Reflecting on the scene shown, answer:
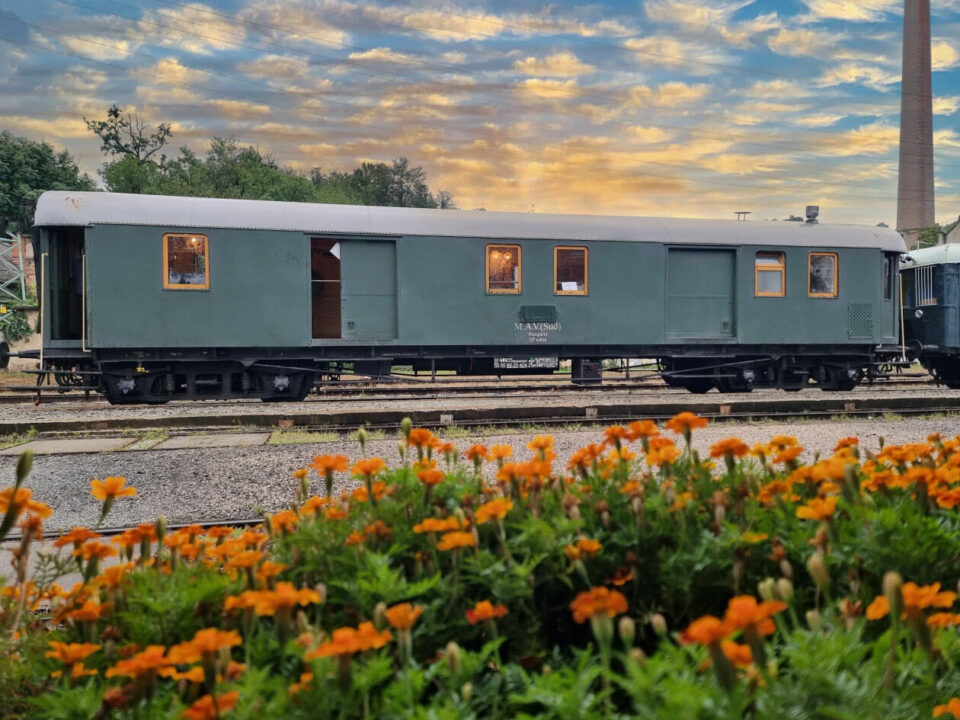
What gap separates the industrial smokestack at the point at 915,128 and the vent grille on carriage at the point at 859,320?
71.5m

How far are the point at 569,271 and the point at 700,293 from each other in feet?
9.55

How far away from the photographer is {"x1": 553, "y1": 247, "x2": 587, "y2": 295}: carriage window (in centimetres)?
1347

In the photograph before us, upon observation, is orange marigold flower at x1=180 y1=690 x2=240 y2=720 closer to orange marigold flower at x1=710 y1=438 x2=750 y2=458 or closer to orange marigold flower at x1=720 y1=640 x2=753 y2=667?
orange marigold flower at x1=720 y1=640 x2=753 y2=667

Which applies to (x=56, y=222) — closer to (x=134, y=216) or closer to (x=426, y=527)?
(x=134, y=216)

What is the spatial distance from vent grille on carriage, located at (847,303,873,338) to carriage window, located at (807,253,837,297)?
59 cm

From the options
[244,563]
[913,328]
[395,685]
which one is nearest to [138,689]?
[244,563]

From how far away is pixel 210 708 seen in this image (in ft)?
3.67

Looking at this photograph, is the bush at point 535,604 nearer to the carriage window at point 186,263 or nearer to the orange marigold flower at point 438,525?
the orange marigold flower at point 438,525

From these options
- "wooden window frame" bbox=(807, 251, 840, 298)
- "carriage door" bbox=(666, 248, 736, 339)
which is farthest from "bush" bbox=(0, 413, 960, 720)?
"wooden window frame" bbox=(807, 251, 840, 298)

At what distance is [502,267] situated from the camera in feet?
43.6

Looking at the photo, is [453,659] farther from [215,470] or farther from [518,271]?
[518,271]

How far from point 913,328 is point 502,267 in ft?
37.3

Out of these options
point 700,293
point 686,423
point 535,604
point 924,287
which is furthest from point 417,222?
point 924,287

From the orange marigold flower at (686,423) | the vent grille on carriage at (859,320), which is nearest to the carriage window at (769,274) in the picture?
the vent grille on carriage at (859,320)
